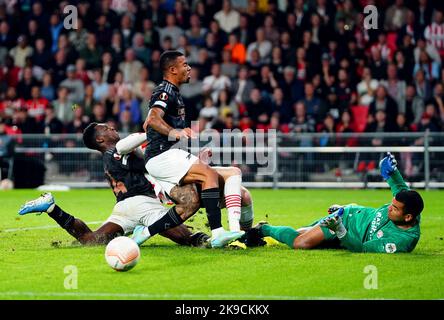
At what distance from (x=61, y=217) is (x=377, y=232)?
359 cm

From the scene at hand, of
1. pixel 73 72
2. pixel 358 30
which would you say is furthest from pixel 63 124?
pixel 358 30

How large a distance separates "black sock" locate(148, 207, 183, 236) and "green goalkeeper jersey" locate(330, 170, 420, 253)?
1.83m

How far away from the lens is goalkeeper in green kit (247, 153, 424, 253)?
9.91 m

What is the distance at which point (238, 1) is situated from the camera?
25109 mm

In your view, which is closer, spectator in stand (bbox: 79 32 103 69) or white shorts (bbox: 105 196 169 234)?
white shorts (bbox: 105 196 169 234)

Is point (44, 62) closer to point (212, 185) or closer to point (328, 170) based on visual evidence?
point (328, 170)

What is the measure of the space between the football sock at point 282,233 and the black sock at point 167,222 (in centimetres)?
119

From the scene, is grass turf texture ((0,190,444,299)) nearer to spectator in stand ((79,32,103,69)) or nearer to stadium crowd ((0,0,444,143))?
stadium crowd ((0,0,444,143))

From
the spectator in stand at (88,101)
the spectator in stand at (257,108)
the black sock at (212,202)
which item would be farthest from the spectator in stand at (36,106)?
the black sock at (212,202)

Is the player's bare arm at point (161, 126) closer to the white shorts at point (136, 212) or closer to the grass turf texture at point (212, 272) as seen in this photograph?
the white shorts at point (136, 212)

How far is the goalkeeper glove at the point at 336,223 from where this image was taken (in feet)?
32.8

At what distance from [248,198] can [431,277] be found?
3098 mm

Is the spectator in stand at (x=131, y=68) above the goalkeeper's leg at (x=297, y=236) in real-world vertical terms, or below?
above

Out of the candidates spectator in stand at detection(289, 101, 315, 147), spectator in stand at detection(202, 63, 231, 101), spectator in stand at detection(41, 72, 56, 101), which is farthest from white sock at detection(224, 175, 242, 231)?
spectator in stand at detection(41, 72, 56, 101)
